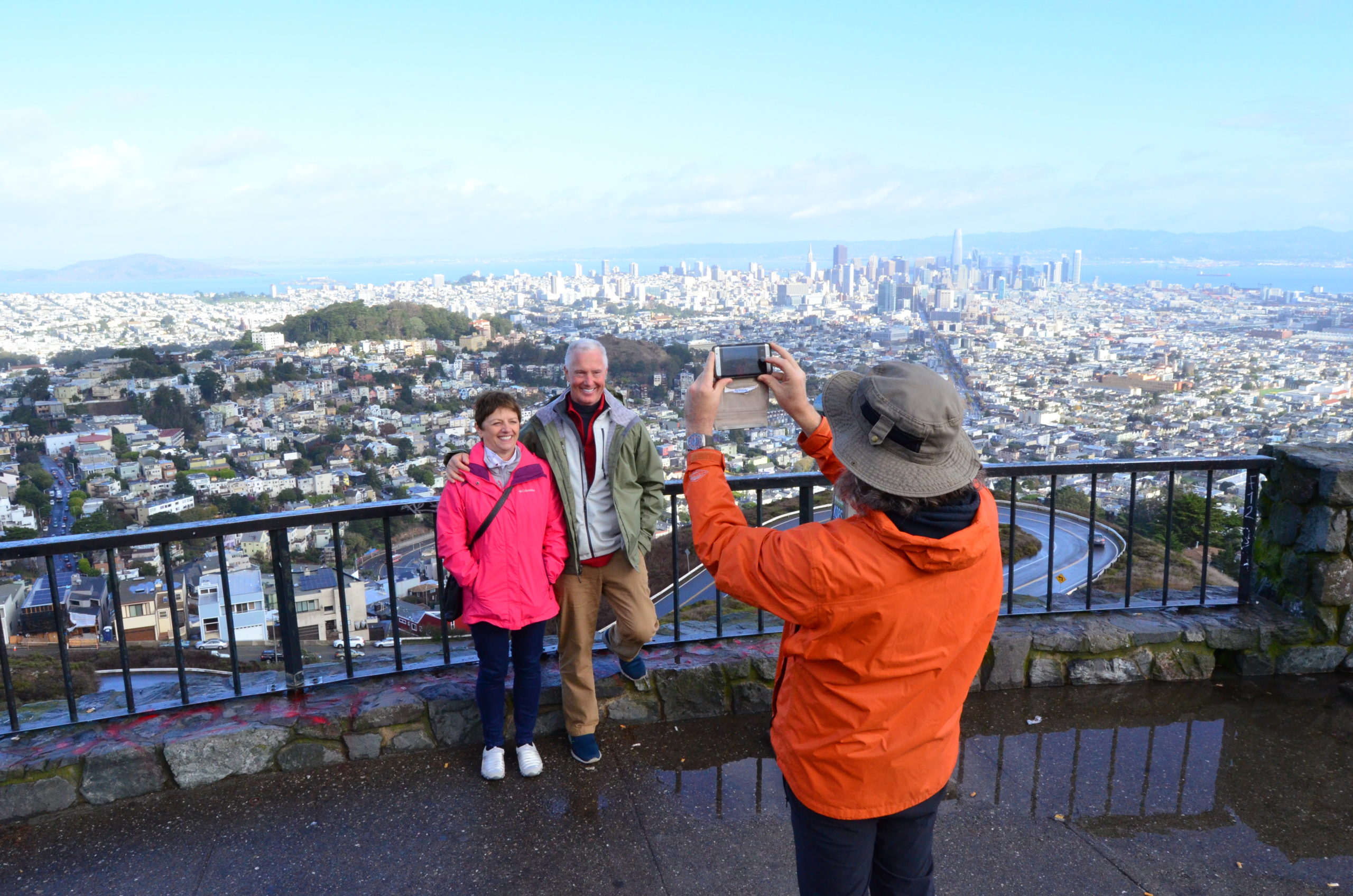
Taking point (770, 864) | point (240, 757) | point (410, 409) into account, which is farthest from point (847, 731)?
point (410, 409)

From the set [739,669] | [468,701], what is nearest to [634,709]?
[739,669]

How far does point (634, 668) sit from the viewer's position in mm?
3951

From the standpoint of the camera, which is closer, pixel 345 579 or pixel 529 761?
pixel 529 761

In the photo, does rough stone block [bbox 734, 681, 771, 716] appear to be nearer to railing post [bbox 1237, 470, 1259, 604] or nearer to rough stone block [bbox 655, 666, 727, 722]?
rough stone block [bbox 655, 666, 727, 722]

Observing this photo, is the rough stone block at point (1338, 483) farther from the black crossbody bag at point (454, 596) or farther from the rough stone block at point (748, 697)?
the black crossbody bag at point (454, 596)

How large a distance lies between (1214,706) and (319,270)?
295 ft

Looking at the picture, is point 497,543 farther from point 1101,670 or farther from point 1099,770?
point 1101,670

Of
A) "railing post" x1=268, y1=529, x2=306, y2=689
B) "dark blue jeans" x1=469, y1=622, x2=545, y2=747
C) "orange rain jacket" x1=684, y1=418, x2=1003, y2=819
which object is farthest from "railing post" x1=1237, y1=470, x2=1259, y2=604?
"railing post" x1=268, y1=529, x2=306, y2=689

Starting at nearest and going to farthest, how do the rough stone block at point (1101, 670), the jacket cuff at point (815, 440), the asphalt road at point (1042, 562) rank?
the jacket cuff at point (815, 440)
the rough stone block at point (1101, 670)
the asphalt road at point (1042, 562)

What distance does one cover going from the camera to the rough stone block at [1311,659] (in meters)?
4.46

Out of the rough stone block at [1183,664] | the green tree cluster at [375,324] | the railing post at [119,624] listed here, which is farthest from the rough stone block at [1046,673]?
the green tree cluster at [375,324]

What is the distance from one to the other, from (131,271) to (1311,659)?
82.9 m

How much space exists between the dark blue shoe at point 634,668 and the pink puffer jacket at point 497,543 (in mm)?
700

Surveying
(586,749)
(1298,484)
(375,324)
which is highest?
(1298,484)
